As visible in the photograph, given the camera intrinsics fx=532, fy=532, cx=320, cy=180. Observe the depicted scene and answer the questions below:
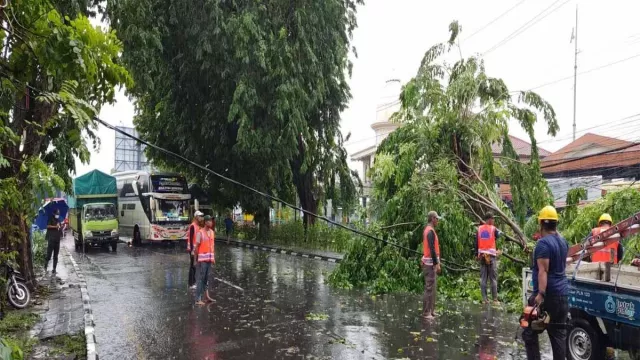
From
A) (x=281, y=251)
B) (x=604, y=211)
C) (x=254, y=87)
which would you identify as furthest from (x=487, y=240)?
(x=281, y=251)

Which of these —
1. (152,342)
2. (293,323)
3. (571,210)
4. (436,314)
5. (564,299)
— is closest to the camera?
(564,299)

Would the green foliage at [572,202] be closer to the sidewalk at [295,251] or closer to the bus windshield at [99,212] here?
the sidewalk at [295,251]

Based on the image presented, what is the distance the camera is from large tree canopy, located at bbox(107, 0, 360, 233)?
69.3 ft

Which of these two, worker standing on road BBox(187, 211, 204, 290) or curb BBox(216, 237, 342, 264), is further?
curb BBox(216, 237, 342, 264)

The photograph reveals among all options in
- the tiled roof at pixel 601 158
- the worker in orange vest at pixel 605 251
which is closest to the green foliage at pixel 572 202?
the worker in orange vest at pixel 605 251

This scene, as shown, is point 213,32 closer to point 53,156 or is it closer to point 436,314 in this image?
point 53,156

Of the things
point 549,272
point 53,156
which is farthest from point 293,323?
point 53,156

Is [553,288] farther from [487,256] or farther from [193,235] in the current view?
[193,235]

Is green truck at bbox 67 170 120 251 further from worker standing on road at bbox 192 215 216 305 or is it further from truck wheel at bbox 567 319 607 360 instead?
truck wheel at bbox 567 319 607 360

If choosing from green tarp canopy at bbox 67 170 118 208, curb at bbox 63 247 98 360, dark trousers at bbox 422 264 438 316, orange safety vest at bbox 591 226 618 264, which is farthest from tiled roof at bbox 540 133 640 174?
green tarp canopy at bbox 67 170 118 208

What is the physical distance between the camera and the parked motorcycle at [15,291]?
1070 centimetres

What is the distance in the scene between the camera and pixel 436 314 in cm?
1015

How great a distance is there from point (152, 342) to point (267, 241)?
2010cm

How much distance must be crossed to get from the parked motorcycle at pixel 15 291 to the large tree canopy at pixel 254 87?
340 inches
